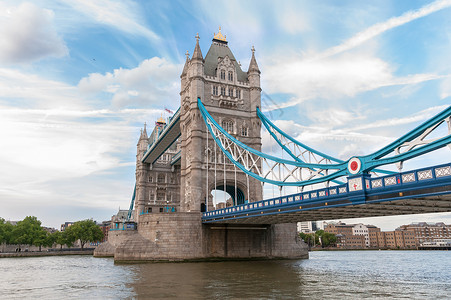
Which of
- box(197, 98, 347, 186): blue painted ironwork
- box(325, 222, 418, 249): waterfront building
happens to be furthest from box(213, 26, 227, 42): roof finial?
box(325, 222, 418, 249): waterfront building

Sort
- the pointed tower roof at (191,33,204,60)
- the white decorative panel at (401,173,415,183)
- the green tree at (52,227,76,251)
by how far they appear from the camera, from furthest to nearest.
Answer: the green tree at (52,227,76,251) → the pointed tower roof at (191,33,204,60) → the white decorative panel at (401,173,415,183)

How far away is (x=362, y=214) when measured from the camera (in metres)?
26.3

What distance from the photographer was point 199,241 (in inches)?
1442

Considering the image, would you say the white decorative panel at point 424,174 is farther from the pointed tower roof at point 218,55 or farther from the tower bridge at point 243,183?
the pointed tower roof at point 218,55

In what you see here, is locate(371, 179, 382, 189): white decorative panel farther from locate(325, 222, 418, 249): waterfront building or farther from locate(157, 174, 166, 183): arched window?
locate(325, 222, 418, 249): waterfront building

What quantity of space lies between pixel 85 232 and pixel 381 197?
235 ft

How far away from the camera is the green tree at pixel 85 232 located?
3051 inches

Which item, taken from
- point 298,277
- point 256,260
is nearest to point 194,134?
point 256,260

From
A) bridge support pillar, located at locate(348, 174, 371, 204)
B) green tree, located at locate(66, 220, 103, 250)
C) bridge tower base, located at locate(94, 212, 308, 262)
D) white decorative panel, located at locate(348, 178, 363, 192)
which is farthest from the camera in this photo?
green tree, located at locate(66, 220, 103, 250)

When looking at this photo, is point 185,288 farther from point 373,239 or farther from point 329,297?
point 373,239

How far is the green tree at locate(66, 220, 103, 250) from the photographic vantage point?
254ft

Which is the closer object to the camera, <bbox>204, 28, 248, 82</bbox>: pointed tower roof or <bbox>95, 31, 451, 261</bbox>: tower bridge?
<bbox>95, 31, 451, 261</bbox>: tower bridge

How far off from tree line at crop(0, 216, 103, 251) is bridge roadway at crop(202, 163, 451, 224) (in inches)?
2334

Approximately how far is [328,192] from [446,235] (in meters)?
151
